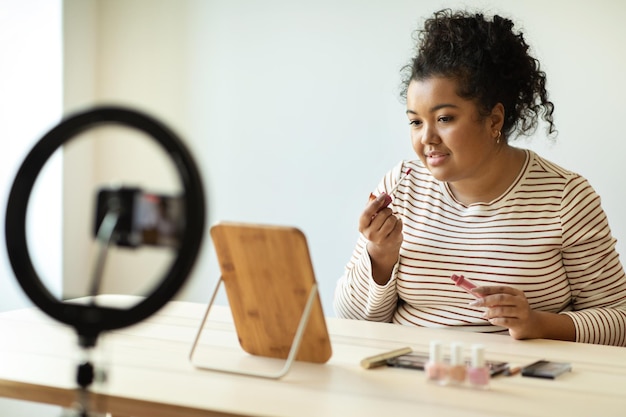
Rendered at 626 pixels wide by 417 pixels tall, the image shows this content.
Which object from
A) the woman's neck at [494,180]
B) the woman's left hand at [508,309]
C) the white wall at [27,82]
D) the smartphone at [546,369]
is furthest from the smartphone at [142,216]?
the white wall at [27,82]

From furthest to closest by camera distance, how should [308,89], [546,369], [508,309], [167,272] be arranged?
[308,89] → [508,309] → [546,369] → [167,272]

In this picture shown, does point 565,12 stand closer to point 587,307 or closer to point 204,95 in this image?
point 587,307

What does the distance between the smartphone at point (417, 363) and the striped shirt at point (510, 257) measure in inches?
18.8

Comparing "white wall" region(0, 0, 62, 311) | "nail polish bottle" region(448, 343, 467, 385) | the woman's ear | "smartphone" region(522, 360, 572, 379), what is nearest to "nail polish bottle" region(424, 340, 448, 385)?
"nail polish bottle" region(448, 343, 467, 385)

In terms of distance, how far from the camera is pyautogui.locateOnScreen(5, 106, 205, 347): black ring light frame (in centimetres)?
63

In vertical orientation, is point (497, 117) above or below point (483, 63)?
below

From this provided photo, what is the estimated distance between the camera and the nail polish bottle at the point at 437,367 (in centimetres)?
120

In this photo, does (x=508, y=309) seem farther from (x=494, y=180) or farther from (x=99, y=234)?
(x=99, y=234)

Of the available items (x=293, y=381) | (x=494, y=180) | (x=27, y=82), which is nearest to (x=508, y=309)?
(x=494, y=180)

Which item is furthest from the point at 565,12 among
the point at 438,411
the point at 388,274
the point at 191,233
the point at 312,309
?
the point at 191,233

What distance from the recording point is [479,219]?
6.14 ft

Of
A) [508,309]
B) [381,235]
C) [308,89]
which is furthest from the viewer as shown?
[308,89]

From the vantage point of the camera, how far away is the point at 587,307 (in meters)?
1.82

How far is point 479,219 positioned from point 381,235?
0.25 m
